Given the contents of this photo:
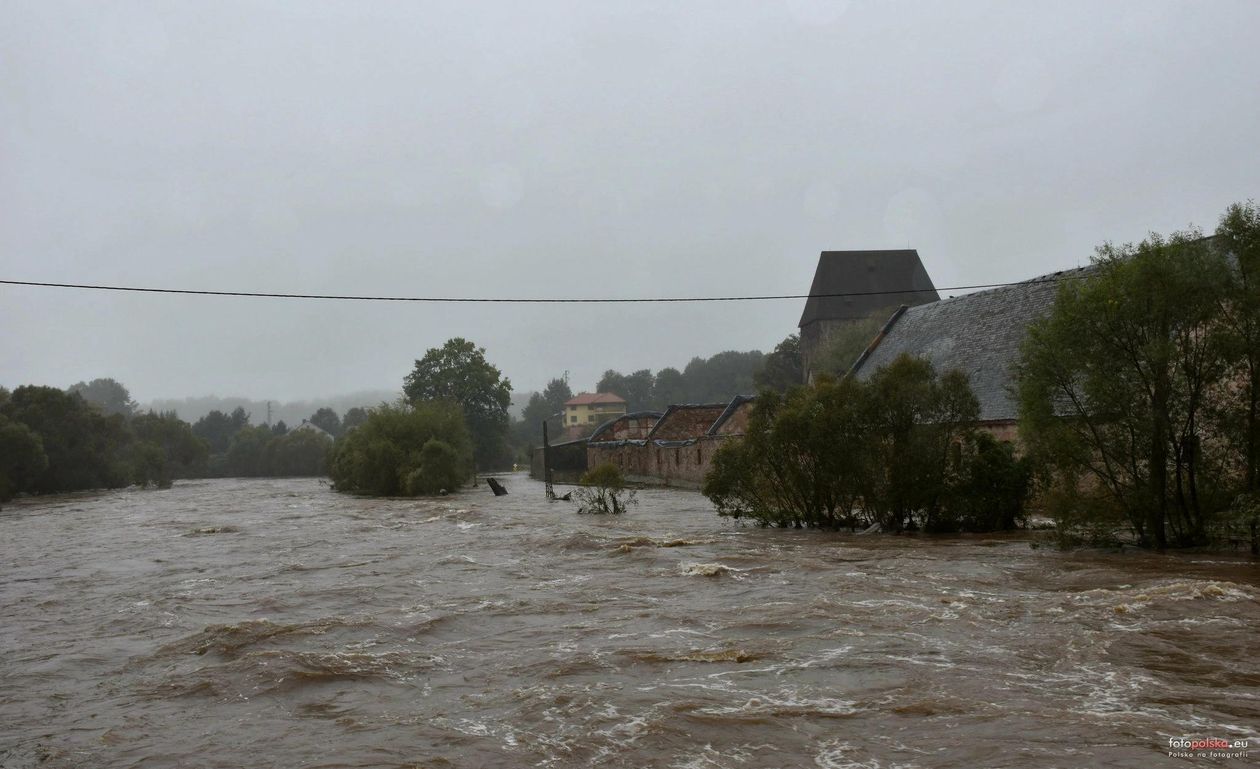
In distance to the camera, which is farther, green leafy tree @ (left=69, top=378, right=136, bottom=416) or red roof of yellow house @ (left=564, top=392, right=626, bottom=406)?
→ green leafy tree @ (left=69, top=378, right=136, bottom=416)

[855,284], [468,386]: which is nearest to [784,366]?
[855,284]

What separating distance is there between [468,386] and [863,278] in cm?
3349

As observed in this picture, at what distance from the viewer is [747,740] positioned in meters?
6.41

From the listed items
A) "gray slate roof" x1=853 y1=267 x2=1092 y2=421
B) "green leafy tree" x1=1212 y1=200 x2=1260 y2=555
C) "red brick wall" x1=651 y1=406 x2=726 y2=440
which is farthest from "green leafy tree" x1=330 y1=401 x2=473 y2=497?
"green leafy tree" x1=1212 y1=200 x2=1260 y2=555

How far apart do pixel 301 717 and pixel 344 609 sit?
16.5 feet

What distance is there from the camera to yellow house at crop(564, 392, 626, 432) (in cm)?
14038

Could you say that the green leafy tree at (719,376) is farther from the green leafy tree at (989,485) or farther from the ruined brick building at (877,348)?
the green leafy tree at (989,485)

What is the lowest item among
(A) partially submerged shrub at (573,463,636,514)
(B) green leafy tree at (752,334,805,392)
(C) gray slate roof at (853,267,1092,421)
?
(A) partially submerged shrub at (573,463,636,514)

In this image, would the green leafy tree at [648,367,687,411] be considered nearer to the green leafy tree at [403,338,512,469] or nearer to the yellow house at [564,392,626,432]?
the yellow house at [564,392,626,432]

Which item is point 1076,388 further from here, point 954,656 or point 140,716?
point 140,716

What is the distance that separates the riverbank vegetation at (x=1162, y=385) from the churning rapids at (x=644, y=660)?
3.01ft

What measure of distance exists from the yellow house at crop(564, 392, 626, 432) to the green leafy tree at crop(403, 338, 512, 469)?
60020 millimetres

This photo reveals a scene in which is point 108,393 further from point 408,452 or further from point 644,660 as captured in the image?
point 644,660

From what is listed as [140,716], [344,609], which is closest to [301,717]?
[140,716]
